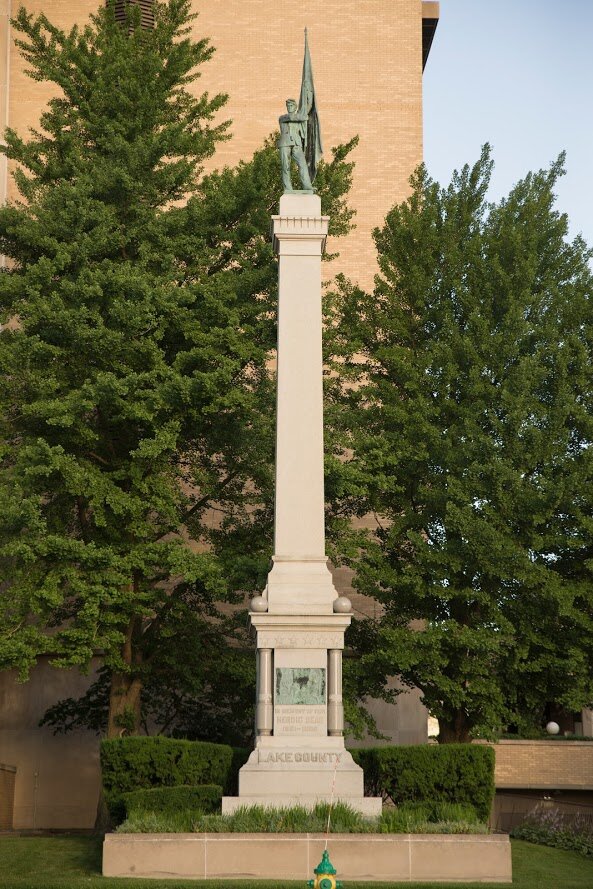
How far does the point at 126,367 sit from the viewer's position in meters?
22.9

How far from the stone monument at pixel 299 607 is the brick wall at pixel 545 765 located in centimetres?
1364

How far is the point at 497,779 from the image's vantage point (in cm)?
2875

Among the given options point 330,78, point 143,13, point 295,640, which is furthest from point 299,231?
point 143,13

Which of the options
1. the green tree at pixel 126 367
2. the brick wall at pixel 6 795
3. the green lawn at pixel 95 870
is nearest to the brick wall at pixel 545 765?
the green tree at pixel 126 367

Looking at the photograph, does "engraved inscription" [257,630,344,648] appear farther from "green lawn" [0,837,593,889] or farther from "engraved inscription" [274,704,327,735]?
"green lawn" [0,837,593,889]

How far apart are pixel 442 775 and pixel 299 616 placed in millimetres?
3156

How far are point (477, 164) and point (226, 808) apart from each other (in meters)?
17.1

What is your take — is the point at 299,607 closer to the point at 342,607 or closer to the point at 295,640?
the point at 295,640

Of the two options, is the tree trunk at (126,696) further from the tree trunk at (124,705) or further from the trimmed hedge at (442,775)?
the trimmed hedge at (442,775)

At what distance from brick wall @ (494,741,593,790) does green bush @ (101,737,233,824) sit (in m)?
13.2

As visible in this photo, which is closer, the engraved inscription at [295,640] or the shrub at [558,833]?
the engraved inscription at [295,640]

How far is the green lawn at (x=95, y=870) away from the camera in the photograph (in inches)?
513

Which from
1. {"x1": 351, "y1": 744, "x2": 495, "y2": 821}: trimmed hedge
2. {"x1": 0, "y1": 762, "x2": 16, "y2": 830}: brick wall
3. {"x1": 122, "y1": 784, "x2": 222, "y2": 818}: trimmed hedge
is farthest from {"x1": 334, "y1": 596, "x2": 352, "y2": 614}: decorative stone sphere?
{"x1": 0, "y1": 762, "x2": 16, "y2": 830}: brick wall

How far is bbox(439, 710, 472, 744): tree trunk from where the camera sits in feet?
77.7
